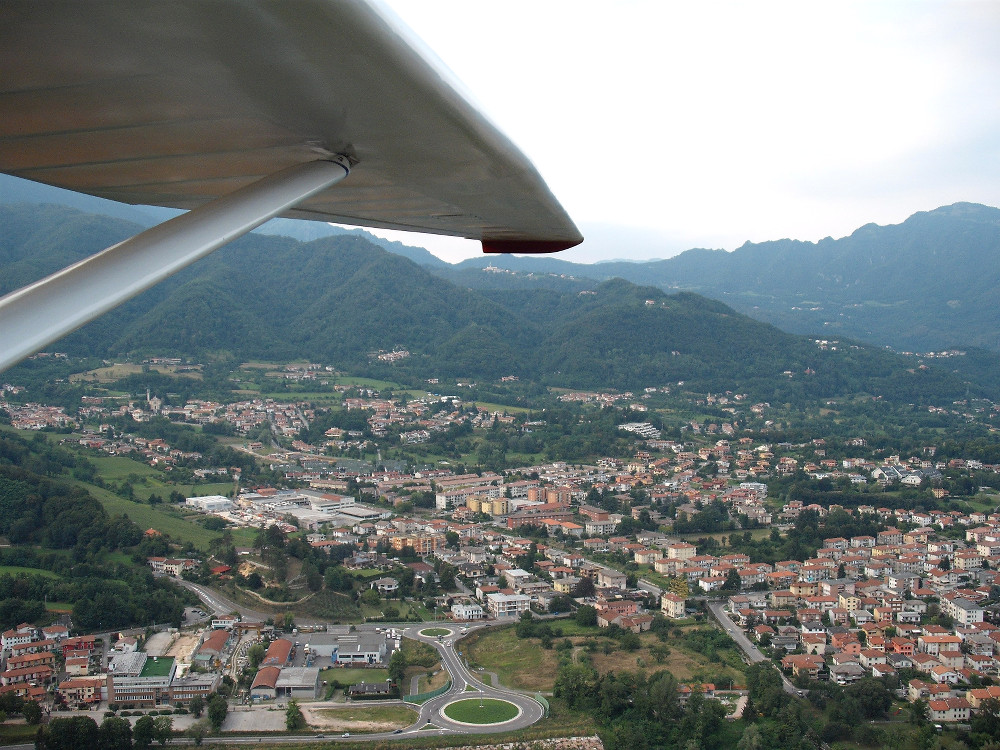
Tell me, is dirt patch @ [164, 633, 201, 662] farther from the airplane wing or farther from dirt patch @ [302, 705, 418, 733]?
the airplane wing

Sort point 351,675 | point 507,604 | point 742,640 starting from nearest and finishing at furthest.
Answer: point 351,675 → point 742,640 → point 507,604

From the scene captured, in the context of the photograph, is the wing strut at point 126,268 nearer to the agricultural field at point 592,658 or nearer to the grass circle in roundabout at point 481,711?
the grass circle in roundabout at point 481,711

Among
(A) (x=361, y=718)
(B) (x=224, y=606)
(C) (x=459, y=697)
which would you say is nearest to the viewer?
(A) (x=361, y=718)

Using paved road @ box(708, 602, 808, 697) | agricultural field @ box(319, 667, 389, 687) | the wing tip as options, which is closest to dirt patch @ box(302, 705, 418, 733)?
agricultural field @ box(319, 667, 389, 687)

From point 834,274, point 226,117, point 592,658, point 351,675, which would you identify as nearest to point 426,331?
point 592,658

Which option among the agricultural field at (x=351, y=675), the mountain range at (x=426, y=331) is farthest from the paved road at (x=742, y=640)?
the mountain range at (x=426, y=331)

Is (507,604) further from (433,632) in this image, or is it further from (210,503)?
(210,503)

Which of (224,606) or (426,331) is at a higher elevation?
(426,331)
